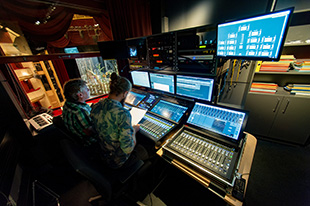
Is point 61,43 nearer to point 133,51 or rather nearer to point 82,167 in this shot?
point 133,51

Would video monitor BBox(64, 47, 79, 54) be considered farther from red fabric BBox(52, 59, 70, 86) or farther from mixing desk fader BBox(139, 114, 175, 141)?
mixing desk fader BBox(139, 114, 175, 141)

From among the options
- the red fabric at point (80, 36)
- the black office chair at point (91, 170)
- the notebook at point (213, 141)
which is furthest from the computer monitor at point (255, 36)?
the red fabric at point (80, 36)

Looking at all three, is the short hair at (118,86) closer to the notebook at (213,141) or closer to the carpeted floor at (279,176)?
the notebook at (213,141)

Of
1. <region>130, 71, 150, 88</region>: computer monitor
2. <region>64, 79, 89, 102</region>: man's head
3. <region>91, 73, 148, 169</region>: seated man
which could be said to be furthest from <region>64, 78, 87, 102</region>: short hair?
<region>130, 71, 150, 88</region>: computer monitor

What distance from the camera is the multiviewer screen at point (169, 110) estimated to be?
1.43m

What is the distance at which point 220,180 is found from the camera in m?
0.81

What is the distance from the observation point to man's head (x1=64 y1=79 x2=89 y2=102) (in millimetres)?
1444

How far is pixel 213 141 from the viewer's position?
1.11 meters

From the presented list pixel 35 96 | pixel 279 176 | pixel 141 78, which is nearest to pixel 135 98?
pixel 141 78

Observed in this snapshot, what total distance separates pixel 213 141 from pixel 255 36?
0.95 m

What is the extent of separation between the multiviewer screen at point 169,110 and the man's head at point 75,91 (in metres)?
0.95

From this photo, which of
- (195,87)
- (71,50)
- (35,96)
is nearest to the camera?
(195,87)


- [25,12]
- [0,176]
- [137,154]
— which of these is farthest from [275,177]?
[25,12]

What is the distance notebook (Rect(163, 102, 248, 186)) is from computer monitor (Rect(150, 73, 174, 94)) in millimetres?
466
